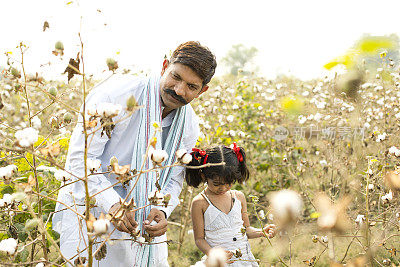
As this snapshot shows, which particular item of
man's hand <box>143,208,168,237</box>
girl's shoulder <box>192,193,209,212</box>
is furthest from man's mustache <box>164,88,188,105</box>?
girl's shoulder <box>192,193,209,212</box>

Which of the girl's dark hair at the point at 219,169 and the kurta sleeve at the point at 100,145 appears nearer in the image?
the kurta sleeve at the point at 100,145

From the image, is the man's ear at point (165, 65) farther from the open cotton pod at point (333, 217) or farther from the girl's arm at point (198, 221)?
the open cotton pod at point (333, 217)

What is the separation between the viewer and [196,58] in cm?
115

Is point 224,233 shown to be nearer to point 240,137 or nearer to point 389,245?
point 389,245

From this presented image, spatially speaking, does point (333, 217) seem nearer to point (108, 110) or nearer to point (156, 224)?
point (108, 110)

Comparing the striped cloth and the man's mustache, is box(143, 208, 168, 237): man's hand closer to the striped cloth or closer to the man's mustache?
the striped cloth

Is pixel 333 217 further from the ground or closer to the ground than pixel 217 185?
closer to the ground

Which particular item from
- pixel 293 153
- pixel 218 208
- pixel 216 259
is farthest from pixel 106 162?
pixel 293 153

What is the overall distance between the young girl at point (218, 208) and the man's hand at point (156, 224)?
309 millimetres

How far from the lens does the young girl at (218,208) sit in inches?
54.2

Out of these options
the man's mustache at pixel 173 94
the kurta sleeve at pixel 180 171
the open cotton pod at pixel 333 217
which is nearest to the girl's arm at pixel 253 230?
the kurta sleeve at pixel 180 171

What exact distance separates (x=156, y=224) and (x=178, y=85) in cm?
43

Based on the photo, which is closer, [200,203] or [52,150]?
[52,150]

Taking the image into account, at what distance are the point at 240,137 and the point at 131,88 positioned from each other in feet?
5.70
